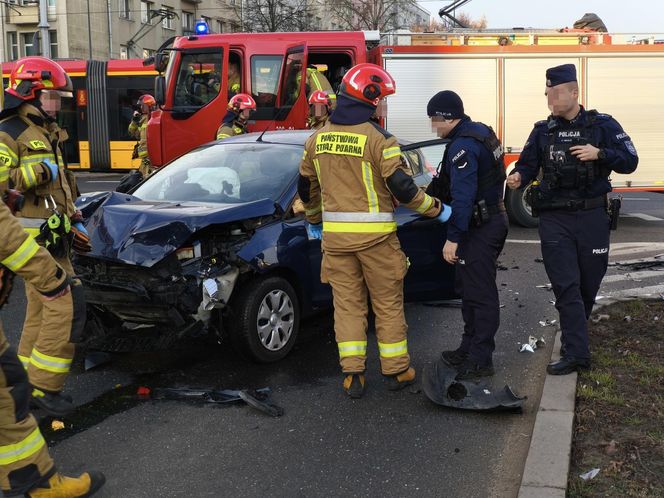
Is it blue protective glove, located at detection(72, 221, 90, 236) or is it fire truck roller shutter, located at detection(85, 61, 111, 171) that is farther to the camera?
fire truck roller shutter, located at detection(85, 61, 111, 171)

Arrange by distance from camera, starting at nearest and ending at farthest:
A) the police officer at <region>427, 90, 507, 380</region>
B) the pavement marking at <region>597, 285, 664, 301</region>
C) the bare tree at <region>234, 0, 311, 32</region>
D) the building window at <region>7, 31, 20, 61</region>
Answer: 1. the police officer at <region>427, 90, 507, 380</region>
2. the pavement marking at <region>597, 285, 664, 301</region>
3. the bare tree at <region>234, 0, 311, 32</region>
4. the building window at <region>7, 31, 20, 61</region>

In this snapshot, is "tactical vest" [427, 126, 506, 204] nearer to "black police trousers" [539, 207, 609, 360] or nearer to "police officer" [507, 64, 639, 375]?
"police officer" [507, 64, 639, 375]

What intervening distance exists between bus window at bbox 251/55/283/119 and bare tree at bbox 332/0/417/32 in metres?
36.4

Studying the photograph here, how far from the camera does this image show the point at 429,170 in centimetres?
682

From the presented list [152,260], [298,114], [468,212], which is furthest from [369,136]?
[298,114]

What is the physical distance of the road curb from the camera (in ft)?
10.9

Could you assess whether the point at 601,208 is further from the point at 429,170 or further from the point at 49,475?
the point at 49,475

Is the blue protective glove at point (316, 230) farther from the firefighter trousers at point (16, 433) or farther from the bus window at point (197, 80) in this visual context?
the bus window at point (197, 80)

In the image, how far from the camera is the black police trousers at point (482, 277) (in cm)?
466

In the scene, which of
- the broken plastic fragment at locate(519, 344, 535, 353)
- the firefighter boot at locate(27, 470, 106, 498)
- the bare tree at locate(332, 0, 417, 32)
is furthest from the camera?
the bare tree at locate(332, 0, 417, 32)

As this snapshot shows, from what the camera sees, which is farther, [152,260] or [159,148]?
[159,148]

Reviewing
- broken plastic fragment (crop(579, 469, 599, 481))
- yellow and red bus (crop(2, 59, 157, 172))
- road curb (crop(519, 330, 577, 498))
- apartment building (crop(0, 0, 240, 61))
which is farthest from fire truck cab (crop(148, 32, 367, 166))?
apartment building (crop(0, 0, 240, 61))

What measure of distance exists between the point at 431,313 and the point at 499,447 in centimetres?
271

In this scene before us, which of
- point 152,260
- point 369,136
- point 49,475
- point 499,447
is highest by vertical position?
point 369,136
